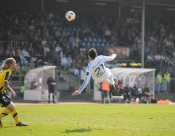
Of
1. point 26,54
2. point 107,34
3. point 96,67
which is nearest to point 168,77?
point 107,34

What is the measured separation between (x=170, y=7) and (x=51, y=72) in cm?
2329

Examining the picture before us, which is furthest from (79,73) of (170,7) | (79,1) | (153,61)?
(170,7)

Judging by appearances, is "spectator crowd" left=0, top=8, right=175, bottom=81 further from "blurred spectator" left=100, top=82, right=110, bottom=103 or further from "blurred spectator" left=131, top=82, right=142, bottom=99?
"blurred spectator" left=100, top=82, right=110, bottom=103

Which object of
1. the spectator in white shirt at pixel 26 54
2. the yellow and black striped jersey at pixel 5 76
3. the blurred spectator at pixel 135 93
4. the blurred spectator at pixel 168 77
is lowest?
the blurred spectator at pixel 135 93

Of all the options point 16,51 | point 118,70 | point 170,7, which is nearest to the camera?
point 118,70

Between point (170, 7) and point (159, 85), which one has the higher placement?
point (170, 7)

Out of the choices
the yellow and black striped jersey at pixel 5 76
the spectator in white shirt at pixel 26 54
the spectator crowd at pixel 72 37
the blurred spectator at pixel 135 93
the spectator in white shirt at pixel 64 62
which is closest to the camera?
the yellow and black striped jersey at pixel 5 76

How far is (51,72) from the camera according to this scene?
31.4 metres

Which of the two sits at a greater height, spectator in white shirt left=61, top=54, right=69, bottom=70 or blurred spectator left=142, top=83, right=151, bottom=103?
spectator in white shirt left=61, top=54, right=69, bottom=70

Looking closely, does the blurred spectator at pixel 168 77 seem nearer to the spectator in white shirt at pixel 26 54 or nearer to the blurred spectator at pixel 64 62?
the blurred spectator at pixel 64 62

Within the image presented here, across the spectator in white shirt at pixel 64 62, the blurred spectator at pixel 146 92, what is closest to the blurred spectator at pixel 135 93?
the blurred spectator at pixel 146 92

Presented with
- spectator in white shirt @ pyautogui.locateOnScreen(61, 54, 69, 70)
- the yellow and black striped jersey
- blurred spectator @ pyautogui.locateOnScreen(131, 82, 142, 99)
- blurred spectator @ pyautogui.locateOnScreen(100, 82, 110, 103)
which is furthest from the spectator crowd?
the yellow and black striped jersey

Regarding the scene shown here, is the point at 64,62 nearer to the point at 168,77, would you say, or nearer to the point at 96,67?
the point at 168,77

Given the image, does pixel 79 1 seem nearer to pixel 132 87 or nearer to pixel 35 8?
pixel 35 8
